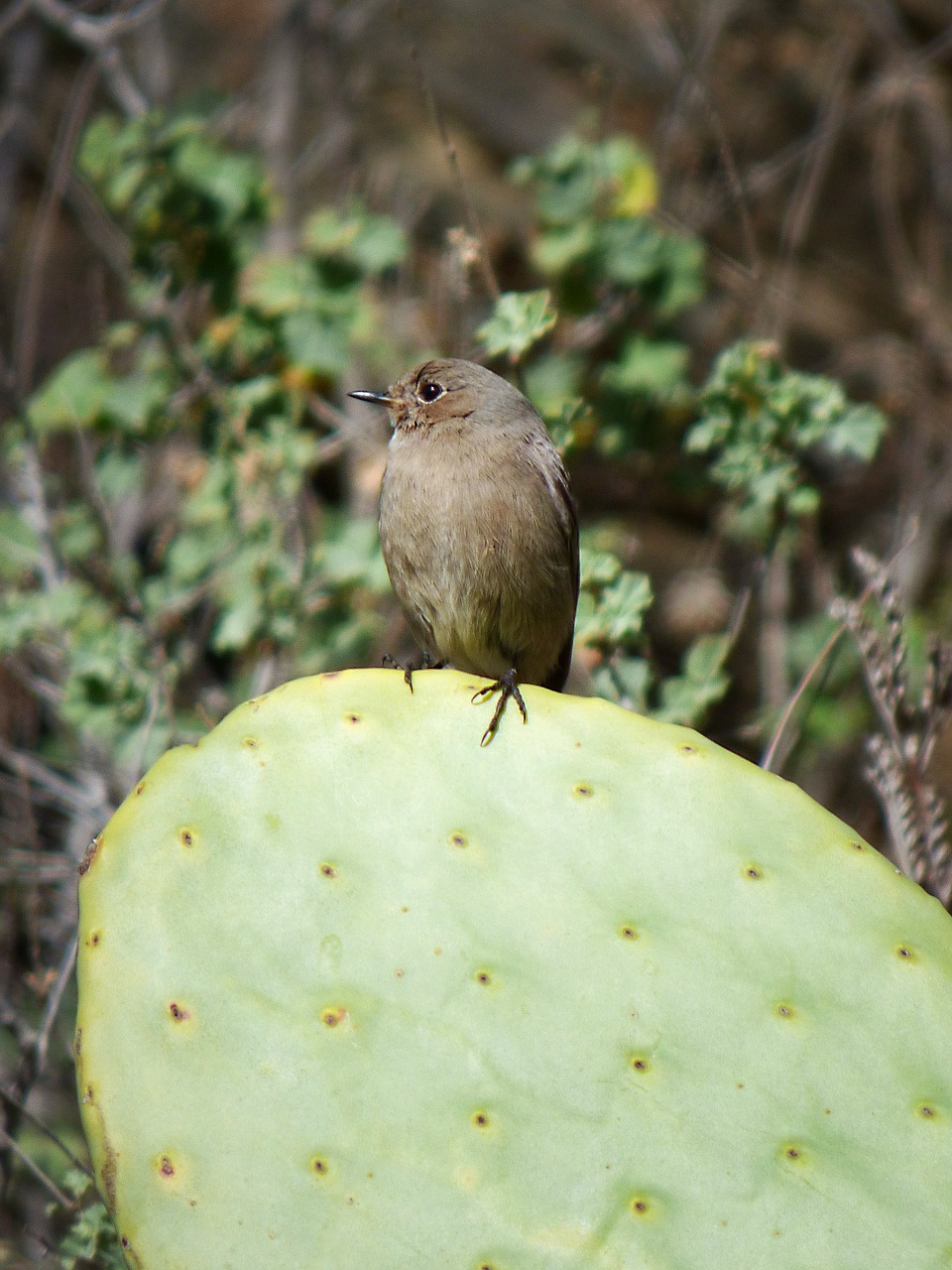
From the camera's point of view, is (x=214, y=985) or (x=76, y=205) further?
(x=76, y=205)

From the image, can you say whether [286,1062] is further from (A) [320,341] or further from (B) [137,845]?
(A) [320,341]

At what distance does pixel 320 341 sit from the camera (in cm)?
427

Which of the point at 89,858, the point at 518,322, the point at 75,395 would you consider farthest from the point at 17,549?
the point at 89,858

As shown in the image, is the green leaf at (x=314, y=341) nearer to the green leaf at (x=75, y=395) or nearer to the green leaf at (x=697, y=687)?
the green leaf at (x=75, y=395)

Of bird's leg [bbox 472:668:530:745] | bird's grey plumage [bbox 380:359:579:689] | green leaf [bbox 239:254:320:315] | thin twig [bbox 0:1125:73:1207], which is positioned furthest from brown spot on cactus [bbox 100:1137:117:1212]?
green leaf [bbox 239:254:320:315]

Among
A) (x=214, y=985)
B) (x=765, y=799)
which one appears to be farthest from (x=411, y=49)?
(x=214, y=985)

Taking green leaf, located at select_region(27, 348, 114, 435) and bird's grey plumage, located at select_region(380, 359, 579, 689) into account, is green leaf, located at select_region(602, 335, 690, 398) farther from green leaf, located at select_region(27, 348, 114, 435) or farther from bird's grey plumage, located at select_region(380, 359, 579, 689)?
green leaf, located at select_region(27, 348, 114, 435)

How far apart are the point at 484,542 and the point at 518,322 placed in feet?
2.28

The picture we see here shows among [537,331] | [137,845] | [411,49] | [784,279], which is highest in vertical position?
[411,49]

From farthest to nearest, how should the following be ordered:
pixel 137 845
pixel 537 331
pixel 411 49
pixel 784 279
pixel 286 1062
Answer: pixel 784 279 < pixel 411 49 < pixel 537 331 < pixel 137 845 < pixel 286 1062

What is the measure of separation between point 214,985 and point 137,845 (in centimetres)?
27

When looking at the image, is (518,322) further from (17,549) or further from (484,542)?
(17,549)

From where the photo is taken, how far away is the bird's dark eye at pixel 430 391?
3.46m

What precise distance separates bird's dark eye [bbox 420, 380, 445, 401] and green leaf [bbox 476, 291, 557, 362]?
0.61 ft
